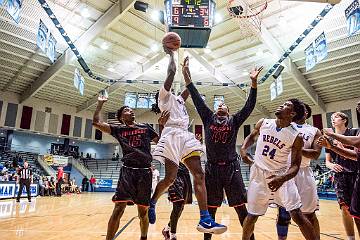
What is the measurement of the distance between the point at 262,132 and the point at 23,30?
586 inches

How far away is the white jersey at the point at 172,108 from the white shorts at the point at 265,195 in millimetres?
1045

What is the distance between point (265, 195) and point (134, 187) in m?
1.51

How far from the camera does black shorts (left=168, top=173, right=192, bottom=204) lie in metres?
4.38

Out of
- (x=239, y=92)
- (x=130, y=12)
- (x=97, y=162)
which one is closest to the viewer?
(x=130, y=12)

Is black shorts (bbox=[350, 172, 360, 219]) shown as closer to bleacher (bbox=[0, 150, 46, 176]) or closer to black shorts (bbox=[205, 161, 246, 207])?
black shorts (bbox=[205, 161, 246, 207])

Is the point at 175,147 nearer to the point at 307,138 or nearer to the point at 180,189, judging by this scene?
the point at 180,189

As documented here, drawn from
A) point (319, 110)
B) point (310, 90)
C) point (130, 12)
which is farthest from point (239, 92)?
point (130, 12)

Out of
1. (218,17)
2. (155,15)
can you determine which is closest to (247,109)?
(155,15)

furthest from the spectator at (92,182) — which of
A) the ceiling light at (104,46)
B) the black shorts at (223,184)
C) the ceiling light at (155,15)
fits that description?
the black shorts at (223,184)

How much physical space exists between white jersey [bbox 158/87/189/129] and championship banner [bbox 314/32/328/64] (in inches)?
382

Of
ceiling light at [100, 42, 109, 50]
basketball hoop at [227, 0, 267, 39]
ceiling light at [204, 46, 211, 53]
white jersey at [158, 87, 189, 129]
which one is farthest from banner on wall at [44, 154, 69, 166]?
white jersey at [158, 87, 189, 129]

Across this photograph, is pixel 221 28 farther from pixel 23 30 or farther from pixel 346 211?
pixel 346 211

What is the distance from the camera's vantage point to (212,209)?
374cm

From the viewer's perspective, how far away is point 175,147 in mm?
3416
